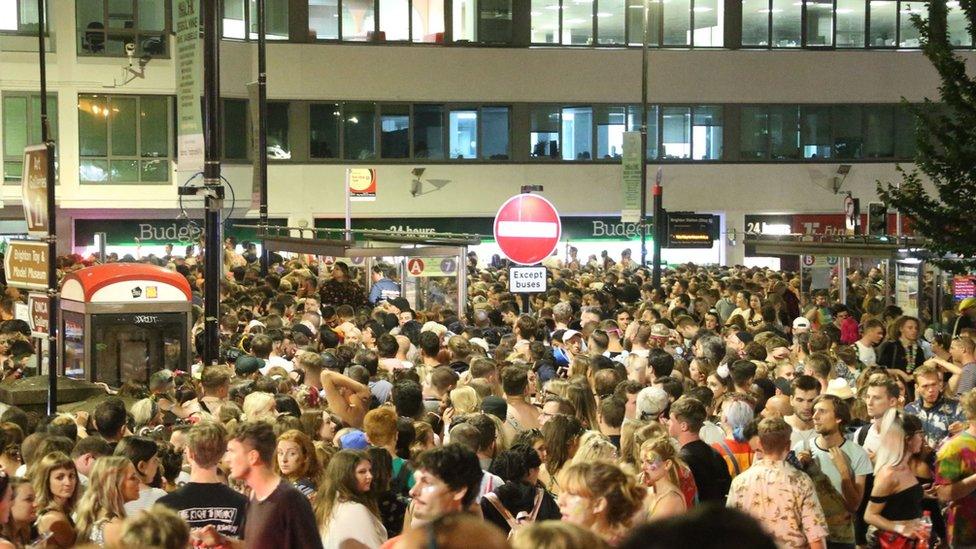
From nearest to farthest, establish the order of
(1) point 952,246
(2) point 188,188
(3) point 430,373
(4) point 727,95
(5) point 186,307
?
1. (3) point 430,373
2. (2) point 188,188
3. (5) point 186,307
4. (1) point 952,246
5. (4) point 727,95

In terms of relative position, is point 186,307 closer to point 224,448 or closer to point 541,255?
point 541,255

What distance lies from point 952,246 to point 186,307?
988 cm

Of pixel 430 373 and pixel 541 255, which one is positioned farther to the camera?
pixel 541 255

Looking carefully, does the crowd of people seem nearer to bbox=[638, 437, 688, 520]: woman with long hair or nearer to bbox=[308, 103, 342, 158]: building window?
bbox=[638, 437, 688, 520]: woman with long hair

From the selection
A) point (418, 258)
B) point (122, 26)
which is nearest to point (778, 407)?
point (418, 258)

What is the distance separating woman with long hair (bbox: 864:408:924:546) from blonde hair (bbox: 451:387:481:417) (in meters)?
2.88

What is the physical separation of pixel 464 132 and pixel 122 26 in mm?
10472

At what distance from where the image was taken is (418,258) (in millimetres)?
22766

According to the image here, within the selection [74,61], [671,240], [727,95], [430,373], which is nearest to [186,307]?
[430,373]

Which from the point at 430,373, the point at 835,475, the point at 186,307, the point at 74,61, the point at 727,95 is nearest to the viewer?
the point at 835,475

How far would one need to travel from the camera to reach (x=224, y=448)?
24.1 ft

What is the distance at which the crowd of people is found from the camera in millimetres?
6605

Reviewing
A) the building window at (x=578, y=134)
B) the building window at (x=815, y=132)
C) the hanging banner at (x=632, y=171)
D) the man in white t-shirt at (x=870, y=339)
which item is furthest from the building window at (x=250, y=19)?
the man in white t-shirt at (x=870, y=339)

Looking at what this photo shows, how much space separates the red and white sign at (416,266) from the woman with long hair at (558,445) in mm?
13798
